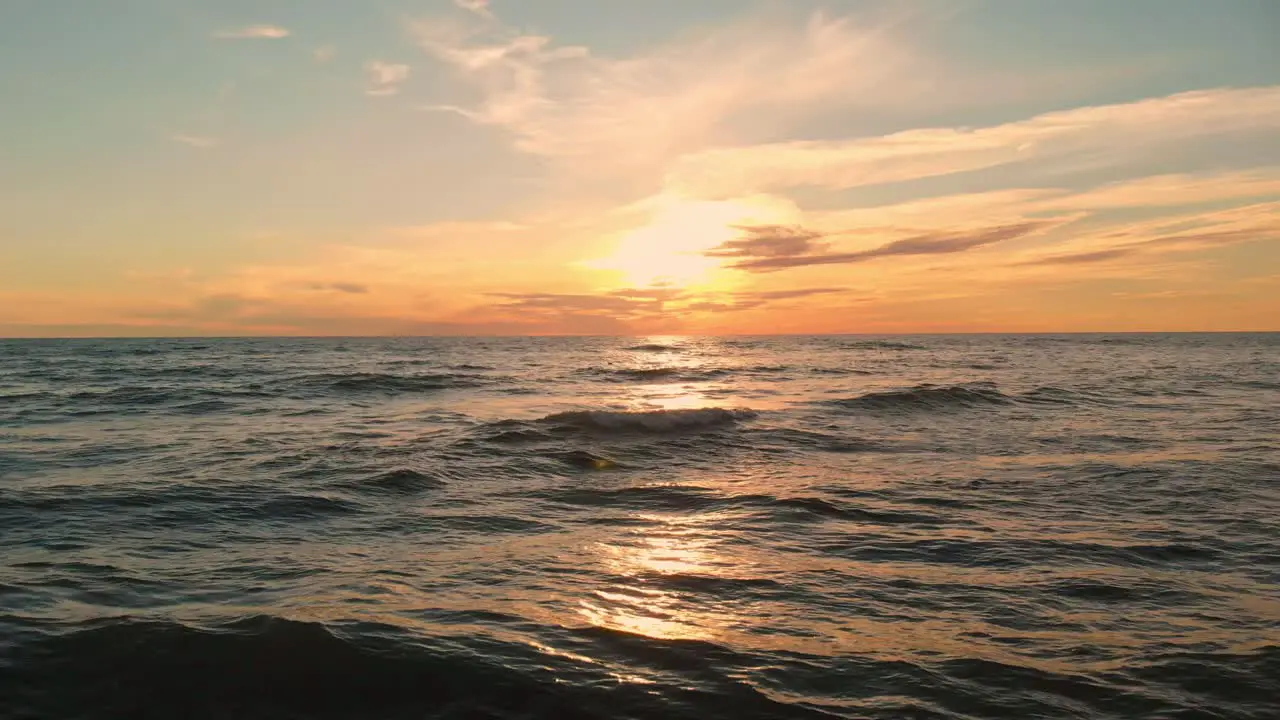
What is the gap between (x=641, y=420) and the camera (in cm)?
2294

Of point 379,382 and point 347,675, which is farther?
point 379,382

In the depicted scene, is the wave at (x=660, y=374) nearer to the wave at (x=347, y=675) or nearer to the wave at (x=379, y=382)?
the wave at (x=379, y=382)

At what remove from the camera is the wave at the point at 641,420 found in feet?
72.5

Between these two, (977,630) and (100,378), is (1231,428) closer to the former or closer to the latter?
(977,630)

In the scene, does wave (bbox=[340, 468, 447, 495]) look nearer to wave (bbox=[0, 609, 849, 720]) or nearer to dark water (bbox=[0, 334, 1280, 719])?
dark water (bbox=[0, 334, 1280, 719])

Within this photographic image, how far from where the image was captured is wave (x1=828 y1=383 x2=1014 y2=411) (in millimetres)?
28141

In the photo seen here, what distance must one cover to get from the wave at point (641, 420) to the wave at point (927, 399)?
6.72m

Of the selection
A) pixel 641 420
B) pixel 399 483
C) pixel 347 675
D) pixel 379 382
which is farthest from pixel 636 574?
pixel 379 382

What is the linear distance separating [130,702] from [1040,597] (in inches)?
324

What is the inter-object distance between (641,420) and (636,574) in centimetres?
1436

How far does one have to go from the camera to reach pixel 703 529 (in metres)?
10.8

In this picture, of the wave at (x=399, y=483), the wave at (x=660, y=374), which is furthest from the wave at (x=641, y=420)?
the wave at (x=660, y=374)

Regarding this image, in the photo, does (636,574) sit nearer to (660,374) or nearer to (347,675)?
(347,675)

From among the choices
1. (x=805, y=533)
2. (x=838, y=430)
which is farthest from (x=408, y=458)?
(x=838, y=430)
